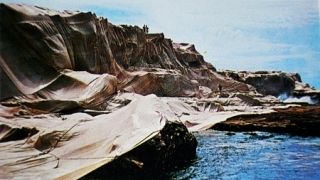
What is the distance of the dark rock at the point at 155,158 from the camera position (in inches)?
158

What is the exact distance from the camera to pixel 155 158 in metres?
4.49

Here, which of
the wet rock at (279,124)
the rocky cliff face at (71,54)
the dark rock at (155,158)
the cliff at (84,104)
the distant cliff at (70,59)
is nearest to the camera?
the dark rock at (155,158)

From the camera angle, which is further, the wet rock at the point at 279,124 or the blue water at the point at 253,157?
the wet rock at the point at 279,124

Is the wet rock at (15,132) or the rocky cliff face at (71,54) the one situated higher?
the rocky cliff face at (71,54)

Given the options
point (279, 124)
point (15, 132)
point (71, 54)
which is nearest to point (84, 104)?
point (15, 132)

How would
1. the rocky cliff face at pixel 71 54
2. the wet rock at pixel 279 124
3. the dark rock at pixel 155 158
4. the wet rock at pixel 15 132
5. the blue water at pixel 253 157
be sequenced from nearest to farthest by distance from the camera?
the dark rock at pixel 155 158 → the blue water at pixel 253 157 → the wet rock at pixel 15 132 → the rocky cliff face at pixel 71 54 → the wet rock at pixel 279 124

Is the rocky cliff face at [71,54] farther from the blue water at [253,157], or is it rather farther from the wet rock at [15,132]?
the blue water at [253,157]

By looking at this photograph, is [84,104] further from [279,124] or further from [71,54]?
[279,124]

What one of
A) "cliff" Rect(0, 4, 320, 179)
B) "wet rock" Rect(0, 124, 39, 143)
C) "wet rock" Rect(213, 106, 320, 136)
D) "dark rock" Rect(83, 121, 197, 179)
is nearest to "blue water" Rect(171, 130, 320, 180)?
"dark rock" Rect(83, 121, 197, 179)

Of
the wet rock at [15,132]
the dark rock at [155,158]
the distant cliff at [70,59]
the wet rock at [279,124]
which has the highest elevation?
the distant cliff at [70,59]

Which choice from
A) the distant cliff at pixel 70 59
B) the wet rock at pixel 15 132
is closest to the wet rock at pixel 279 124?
the distant cliff at pixel 70 59

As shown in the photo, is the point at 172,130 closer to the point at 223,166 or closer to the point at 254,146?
the point at 223,166

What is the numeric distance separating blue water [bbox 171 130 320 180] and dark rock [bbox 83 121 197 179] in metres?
0.18

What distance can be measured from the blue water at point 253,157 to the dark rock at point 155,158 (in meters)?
0.18
